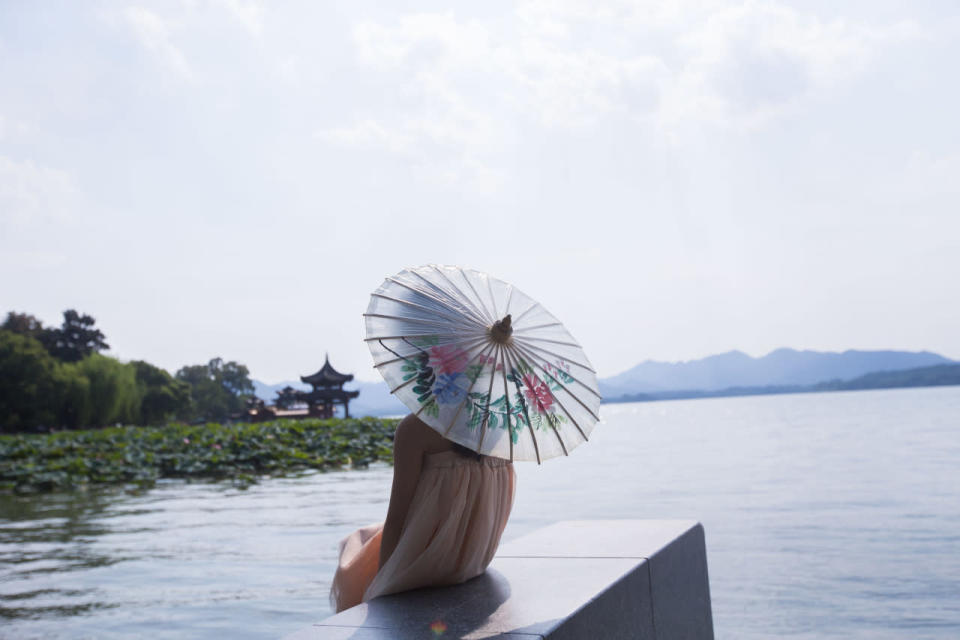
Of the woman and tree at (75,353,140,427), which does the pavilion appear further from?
the woman

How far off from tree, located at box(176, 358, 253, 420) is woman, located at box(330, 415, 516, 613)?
47.6 metres

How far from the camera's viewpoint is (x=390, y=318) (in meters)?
A: 2.34

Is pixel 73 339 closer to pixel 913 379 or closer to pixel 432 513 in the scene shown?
pixel 432 513

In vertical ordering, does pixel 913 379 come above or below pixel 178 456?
above

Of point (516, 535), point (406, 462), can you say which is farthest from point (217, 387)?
point (406, 462)

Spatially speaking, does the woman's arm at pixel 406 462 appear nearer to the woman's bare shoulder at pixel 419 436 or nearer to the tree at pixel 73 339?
the woman's bare shoulder at pixel 419 436

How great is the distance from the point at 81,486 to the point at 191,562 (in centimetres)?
816

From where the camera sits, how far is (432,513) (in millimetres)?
2355

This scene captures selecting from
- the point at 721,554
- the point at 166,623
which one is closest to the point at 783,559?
the point at 721,554

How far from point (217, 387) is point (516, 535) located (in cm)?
4691

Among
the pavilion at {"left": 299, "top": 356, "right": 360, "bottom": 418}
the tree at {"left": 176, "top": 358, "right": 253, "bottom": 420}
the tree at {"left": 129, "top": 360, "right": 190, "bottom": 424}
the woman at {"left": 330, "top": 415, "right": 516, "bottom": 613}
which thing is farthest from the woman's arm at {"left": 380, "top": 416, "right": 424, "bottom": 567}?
the tree at {"left": 176, "top": 358, "right": 253, "bottom": 420}

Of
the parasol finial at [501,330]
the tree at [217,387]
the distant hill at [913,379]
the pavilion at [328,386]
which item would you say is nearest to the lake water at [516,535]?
the parasol finial at [501,330]

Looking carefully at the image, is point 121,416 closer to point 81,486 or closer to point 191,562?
point 81,486

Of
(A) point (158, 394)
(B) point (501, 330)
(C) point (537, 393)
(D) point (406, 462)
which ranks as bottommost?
(D) point (406, 462)
